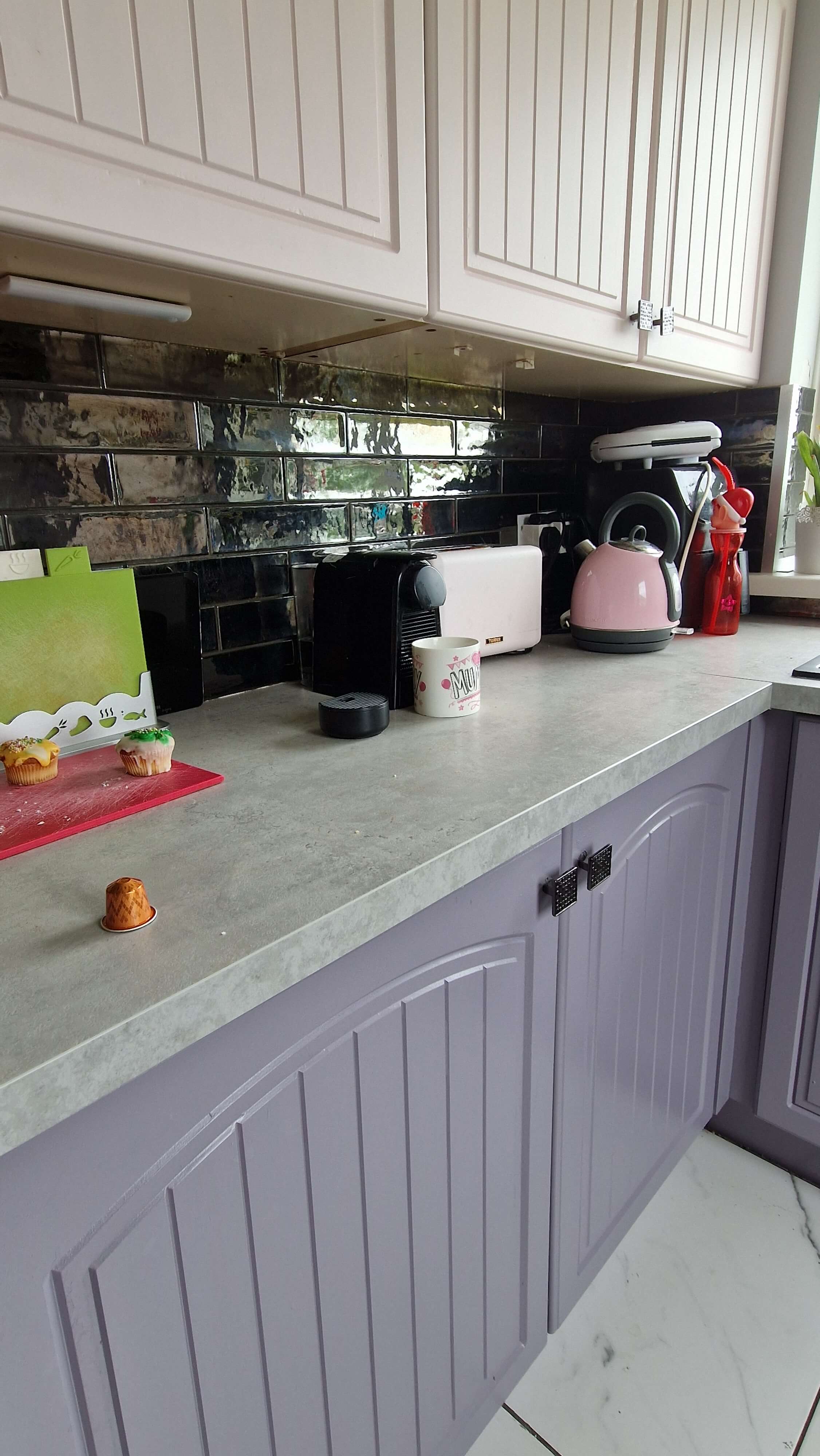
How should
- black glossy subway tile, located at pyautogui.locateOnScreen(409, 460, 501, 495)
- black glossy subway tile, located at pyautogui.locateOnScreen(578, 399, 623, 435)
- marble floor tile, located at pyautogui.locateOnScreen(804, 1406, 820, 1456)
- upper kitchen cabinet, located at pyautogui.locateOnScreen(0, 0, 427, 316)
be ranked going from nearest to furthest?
upper kitchen cabinet, located at pyautogui.locateOnScreen(0, 0, 427, 316) < marble floor tile, located at pyautogui.locateOnScreen(804, 1406, 820, 1456) < black glossy subway tile, located at pyautogui.locateOnScreen(409, 460, 501, 495) < black glossy subway tile, located at pyautogui.locateOnScreen(578, 399, 623, 435)

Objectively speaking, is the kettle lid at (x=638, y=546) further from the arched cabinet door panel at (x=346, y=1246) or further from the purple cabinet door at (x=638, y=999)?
the arched cabinet door panel at (x=346, y=1246)

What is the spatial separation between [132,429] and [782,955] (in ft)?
4.29

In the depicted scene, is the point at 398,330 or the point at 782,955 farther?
the point at 782,955

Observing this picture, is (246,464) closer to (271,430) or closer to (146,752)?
(271,430)

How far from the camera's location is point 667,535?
1.52 metres

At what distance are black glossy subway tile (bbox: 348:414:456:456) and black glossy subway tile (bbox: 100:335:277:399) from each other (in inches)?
7.4

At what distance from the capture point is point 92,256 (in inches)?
29.0

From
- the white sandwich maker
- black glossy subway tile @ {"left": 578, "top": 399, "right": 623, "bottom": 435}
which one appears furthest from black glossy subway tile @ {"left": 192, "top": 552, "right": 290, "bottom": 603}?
black glossy subway tile @ {"left": 578, "top": 399, "right": 623, "bottom": 435}

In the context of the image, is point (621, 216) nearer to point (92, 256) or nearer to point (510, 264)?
point (510, 264)

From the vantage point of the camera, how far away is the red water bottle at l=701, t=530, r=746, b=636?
5.07 ft

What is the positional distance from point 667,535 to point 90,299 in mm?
1077

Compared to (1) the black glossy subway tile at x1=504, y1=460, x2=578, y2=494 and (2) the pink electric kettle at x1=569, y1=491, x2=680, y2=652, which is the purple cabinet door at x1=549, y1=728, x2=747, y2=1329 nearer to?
(2) the pink electric kettle at x1=569, y1=491, x2=680, y2=652

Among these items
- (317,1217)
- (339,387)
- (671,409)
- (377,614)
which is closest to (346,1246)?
(317,1217)

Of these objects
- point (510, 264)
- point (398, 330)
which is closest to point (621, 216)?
point (510, 264)
